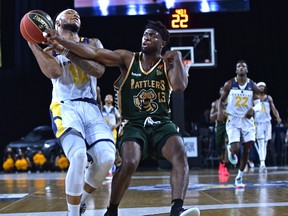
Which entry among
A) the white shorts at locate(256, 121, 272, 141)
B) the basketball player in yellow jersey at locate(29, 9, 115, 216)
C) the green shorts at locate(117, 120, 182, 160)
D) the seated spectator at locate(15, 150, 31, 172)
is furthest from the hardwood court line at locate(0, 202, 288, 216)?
the seated spectator at locate(15, 150, 31, 172)

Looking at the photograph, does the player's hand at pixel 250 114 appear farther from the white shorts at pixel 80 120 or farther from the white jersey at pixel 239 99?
the white shorts at pixel 80 120

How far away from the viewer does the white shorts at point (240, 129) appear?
8.75 m

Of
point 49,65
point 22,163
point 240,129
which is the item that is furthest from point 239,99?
point 22,163

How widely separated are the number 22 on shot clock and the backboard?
101 cm

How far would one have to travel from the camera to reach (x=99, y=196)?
696 cm

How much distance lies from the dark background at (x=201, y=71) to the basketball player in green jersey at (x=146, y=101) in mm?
13022

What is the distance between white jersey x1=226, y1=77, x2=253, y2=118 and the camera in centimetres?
880

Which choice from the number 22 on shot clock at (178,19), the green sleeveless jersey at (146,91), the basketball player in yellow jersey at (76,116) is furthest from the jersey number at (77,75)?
the number 22 on shot clock at (178,19)

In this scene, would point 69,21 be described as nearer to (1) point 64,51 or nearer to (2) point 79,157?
(1) point 64,51

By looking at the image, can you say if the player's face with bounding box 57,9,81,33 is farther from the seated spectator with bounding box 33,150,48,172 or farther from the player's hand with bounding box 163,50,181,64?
the seated spectator with bounding box 33,150,48,172

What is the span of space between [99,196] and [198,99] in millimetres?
13643

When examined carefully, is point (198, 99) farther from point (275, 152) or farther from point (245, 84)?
point (245, 84)

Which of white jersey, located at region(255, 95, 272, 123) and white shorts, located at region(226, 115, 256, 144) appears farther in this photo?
white jersey, located at region(255, 95, 272, 123)

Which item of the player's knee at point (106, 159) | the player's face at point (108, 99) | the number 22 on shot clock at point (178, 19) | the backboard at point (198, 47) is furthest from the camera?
the backboard at point (198, 47)
